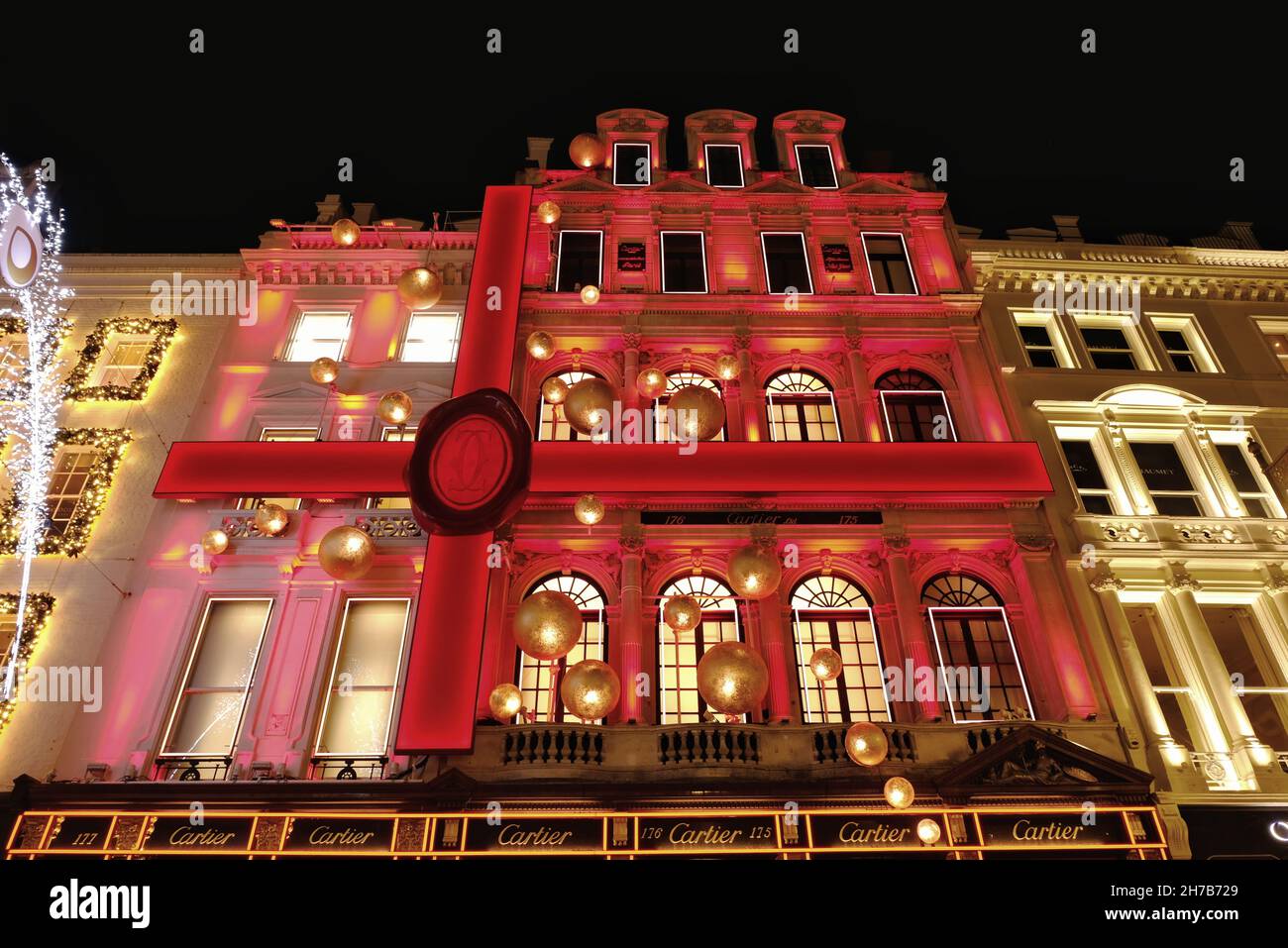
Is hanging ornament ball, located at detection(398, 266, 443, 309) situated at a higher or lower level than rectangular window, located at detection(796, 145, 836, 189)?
lower

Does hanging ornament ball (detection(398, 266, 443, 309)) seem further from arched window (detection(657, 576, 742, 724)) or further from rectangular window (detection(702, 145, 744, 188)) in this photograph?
rectangular window (detection(702, 145, 744, 188))

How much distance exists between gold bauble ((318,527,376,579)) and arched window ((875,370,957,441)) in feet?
34.9

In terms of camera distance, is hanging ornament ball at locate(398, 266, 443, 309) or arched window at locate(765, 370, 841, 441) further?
arched window at locate(765, 370, 841, 441)

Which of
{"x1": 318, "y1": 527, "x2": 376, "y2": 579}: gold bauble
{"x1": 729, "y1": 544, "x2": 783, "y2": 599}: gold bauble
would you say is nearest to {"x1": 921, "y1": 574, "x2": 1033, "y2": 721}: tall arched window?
{"x1": 729, "y1": 544, "x2": 783, "y2": 599}: gold bauble

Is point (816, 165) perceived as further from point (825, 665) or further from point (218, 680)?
point (218, 680)

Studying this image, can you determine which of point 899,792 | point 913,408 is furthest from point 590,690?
point 913,408

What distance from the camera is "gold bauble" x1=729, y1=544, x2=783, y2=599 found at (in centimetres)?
1263

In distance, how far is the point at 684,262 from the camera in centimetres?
2056

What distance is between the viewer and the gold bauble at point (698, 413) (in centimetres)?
1377

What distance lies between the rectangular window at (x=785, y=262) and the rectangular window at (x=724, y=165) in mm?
2073

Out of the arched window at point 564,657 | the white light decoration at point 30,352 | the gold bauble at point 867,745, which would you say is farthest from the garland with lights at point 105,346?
the gold bauble at point 867,745
